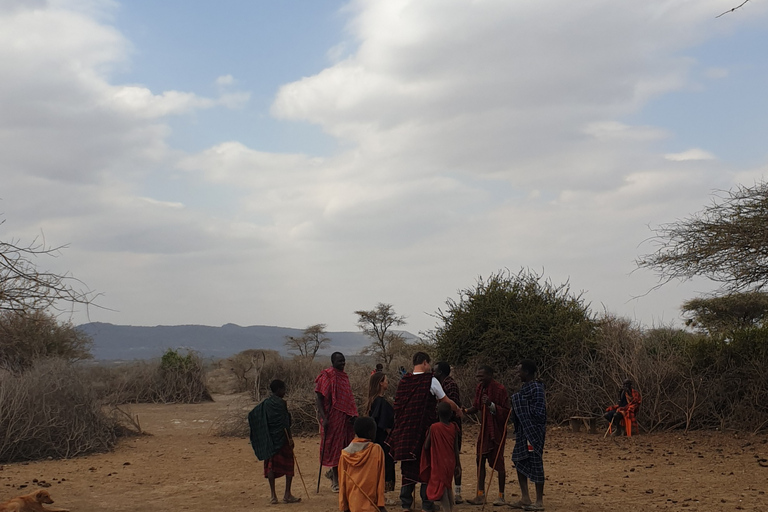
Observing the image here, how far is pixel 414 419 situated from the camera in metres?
7.86

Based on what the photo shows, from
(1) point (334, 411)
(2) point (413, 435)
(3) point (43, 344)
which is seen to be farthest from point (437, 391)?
(3) point (43, 344)

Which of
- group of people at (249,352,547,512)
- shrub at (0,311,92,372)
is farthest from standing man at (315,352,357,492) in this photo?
shrub at (0,311,92,372)

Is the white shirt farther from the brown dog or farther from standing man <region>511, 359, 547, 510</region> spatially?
the brown dog

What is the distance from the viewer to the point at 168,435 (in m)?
18.2

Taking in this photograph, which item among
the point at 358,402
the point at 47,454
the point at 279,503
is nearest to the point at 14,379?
the point at 47,454

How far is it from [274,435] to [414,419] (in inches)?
78.6

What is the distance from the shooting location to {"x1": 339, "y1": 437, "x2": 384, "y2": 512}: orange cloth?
664 cm

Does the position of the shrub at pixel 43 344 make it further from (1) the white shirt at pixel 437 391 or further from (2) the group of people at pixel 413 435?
(1) the white shirt at pixel 437 391

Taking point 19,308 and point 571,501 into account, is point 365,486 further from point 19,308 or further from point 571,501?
point 19,308

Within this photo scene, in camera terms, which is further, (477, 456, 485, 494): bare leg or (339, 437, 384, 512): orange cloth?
(477, 456, 485, 494): bare leg

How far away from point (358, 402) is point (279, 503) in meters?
7.97

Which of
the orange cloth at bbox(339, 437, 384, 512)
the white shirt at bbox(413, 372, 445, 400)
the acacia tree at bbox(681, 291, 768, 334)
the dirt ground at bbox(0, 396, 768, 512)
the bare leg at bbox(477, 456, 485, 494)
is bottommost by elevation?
the dirt ground at bbox(0, 396, 768, 512)

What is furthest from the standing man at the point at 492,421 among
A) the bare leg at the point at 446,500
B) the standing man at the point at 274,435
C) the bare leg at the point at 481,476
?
the standing man at the point at 274,435

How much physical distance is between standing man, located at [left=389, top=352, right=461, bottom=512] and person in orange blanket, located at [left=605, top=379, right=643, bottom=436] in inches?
300
